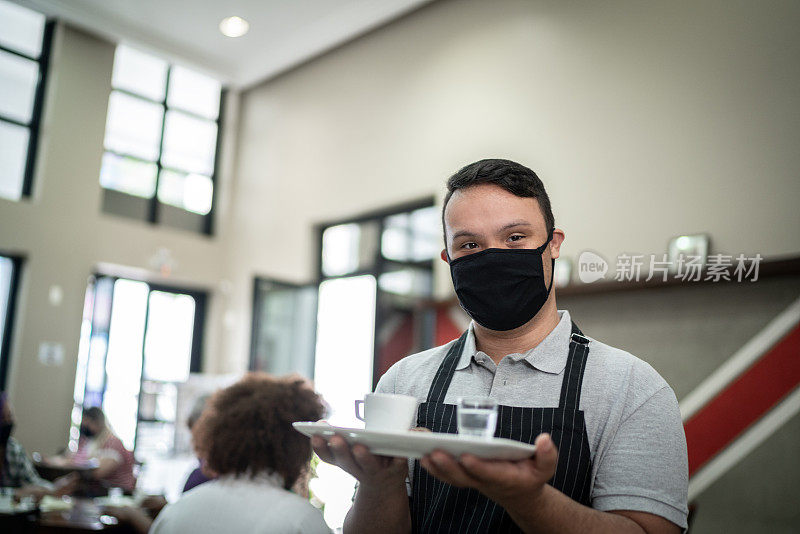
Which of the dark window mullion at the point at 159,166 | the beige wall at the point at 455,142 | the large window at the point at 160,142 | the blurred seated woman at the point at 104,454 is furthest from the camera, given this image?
the dark window mullion at the point at 159,166

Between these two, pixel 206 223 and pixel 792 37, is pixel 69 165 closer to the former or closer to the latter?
pixel 206 223

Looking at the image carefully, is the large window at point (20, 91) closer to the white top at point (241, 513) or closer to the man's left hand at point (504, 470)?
the white top at point (241, 513)

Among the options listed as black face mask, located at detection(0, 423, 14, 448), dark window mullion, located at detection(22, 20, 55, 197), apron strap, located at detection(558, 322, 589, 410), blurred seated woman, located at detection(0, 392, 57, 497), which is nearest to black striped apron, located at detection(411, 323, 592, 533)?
apron strap, located at detection(558, 322, 589, 410)

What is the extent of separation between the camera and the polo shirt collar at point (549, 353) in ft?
3.92

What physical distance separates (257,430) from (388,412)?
3.20 ft

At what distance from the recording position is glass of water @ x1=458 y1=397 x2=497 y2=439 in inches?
39.6

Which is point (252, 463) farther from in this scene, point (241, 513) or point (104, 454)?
point (104, 454)

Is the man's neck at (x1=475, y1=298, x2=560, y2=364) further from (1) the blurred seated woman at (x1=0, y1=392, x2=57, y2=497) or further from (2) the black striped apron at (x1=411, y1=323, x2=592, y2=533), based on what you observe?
(1) the blurred seated woman at (x1=0, y1=392, x2=57, y2=497)

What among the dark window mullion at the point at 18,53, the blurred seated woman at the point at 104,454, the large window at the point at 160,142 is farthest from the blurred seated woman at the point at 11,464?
the dark window mullion at the point at 18,53

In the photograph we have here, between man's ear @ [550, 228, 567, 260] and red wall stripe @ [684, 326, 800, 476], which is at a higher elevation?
man's ear @ [550, 228, 567, 260]

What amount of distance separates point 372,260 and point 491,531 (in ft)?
18.8

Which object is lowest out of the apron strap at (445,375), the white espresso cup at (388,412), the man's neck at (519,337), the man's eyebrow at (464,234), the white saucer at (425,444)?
the white saucer at (425,444)

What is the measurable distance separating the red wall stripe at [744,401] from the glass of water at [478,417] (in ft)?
7.54

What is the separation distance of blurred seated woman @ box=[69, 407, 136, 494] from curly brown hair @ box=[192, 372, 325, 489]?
100 inches
